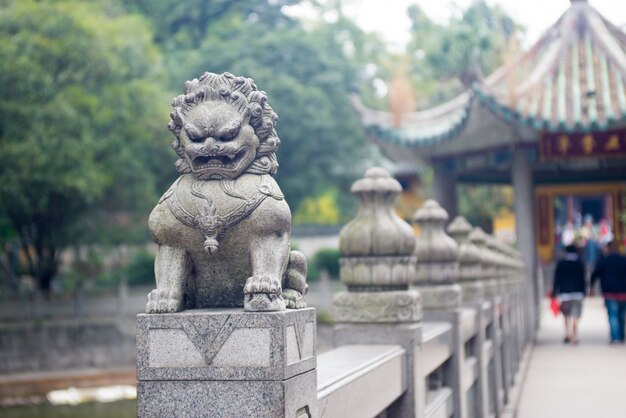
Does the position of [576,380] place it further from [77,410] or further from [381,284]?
[77,410]

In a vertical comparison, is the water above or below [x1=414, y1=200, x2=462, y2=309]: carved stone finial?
below

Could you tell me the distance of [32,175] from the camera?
1975cm

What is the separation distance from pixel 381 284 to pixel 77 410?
13.1 m

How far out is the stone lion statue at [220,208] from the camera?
3.06 meters

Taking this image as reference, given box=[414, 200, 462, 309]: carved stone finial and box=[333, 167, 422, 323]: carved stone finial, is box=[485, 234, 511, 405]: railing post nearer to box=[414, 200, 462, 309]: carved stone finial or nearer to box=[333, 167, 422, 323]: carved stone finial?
box=[414, 200, 462, 309]: carved stone finial

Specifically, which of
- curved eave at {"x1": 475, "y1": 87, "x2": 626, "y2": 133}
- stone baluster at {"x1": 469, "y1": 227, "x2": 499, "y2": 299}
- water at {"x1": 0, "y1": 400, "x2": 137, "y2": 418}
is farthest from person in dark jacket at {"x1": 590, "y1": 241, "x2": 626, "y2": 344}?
water at {"x1": 0, "y1": 400, "x2": 137, "y2": 418}

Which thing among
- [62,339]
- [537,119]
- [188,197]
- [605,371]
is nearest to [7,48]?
[62,339]

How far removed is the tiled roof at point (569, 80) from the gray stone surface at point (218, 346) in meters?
12.3

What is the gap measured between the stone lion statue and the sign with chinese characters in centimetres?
1326

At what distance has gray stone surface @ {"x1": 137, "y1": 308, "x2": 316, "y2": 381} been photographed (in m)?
2.73

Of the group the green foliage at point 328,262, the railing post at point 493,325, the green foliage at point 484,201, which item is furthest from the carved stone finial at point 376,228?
the green foliage at point 328,262

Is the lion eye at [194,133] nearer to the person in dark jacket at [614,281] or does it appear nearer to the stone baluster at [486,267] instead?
the stone baluster at [486,267]

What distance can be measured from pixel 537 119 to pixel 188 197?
1258cm

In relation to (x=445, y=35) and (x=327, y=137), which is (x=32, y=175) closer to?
(x=327, y=137)
